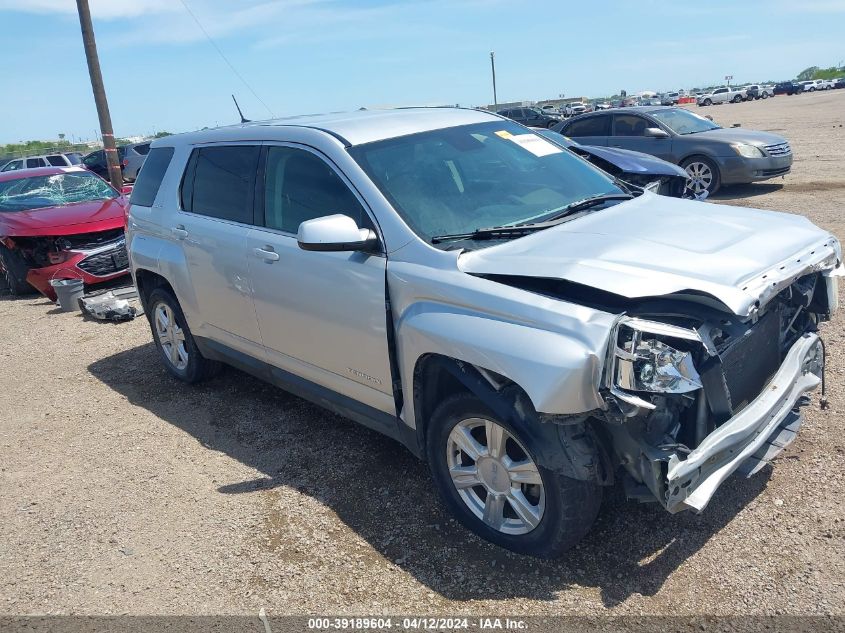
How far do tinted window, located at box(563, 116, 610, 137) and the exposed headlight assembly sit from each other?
232cm

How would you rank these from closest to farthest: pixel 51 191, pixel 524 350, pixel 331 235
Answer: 1. pixel 524 350
2. pixel 331 235
3. pixel 51 191

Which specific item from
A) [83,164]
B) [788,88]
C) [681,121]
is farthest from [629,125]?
[788,88]

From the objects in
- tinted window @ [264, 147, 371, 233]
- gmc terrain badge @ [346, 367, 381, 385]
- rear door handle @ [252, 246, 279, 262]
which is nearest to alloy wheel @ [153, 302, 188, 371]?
rear door handle @ [252, 246, 279, 262]

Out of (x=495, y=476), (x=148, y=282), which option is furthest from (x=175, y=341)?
(x=495, y=476)

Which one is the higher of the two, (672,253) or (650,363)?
(672,253)

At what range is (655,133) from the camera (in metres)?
12.2

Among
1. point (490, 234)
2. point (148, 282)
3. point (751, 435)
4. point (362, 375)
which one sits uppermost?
point (490, 234)

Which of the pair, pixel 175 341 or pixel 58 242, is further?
pixel 58 242

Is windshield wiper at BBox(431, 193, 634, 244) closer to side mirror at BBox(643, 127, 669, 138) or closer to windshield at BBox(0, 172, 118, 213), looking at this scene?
windshield at BBox(0, 172, 118, 213)

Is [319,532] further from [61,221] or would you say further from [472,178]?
[61,221]

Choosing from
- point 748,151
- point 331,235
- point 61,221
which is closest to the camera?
point 331,235

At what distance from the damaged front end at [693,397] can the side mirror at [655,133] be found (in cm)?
970

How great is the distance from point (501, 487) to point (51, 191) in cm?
966

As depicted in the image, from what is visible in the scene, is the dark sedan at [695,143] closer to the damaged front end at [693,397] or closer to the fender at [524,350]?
the damaged front end at [693,397]
